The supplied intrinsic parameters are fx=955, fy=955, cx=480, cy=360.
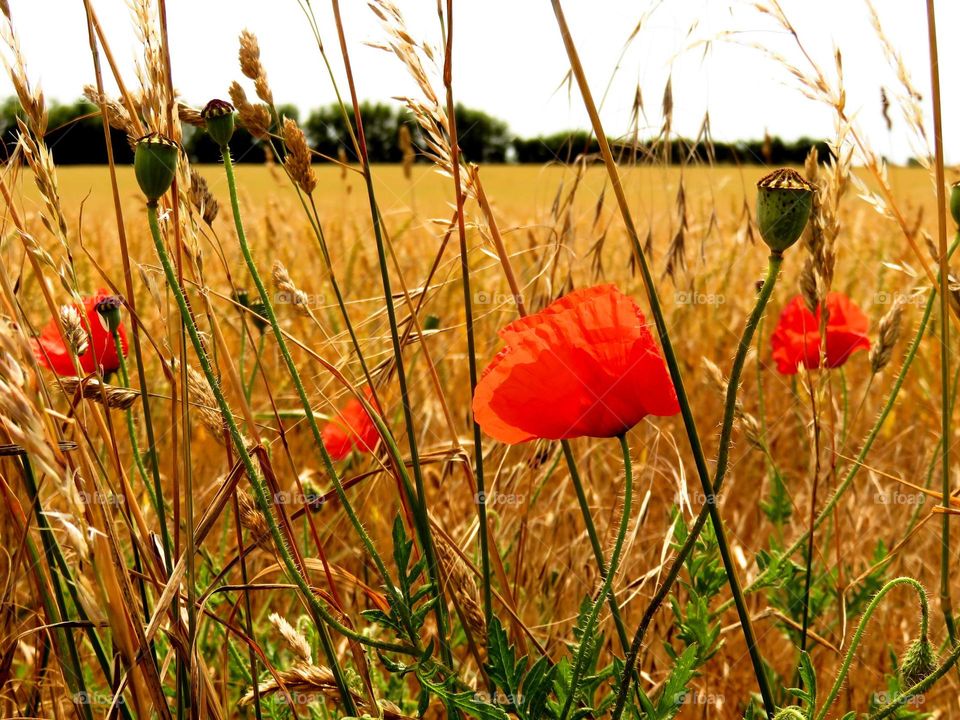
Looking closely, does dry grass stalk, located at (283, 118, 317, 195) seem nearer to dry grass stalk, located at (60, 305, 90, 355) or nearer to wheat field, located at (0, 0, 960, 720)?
wheat field, located at (0, 0, 960, 720)

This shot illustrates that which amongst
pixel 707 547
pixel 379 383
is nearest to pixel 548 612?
pixel 707 547

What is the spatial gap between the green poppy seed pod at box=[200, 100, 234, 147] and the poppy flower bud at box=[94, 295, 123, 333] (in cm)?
24

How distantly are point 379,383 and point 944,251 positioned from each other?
0.49 meters

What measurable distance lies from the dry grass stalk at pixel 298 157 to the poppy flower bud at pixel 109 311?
274 mm

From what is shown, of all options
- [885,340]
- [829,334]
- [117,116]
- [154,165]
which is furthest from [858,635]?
[829,334]

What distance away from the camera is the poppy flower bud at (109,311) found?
0.89 metres

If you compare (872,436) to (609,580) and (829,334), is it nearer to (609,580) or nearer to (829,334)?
(609,580)

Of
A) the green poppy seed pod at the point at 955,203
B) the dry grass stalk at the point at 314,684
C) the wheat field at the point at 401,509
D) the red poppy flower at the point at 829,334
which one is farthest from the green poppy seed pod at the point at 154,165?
the red poppy flower at the point at 829,334

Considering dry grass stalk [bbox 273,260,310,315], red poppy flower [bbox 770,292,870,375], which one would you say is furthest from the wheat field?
red poppy flower [bbox 770,292,870,375]

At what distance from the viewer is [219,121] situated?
0.72 metres

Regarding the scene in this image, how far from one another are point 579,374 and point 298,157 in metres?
A: 0.27

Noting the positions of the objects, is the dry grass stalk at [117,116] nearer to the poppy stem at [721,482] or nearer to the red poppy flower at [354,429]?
the red poppy flower at [354,429]

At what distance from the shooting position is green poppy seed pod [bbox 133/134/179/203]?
23.5 inches

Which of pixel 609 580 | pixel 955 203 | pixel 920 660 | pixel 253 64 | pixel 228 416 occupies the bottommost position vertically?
pixel 920 660
